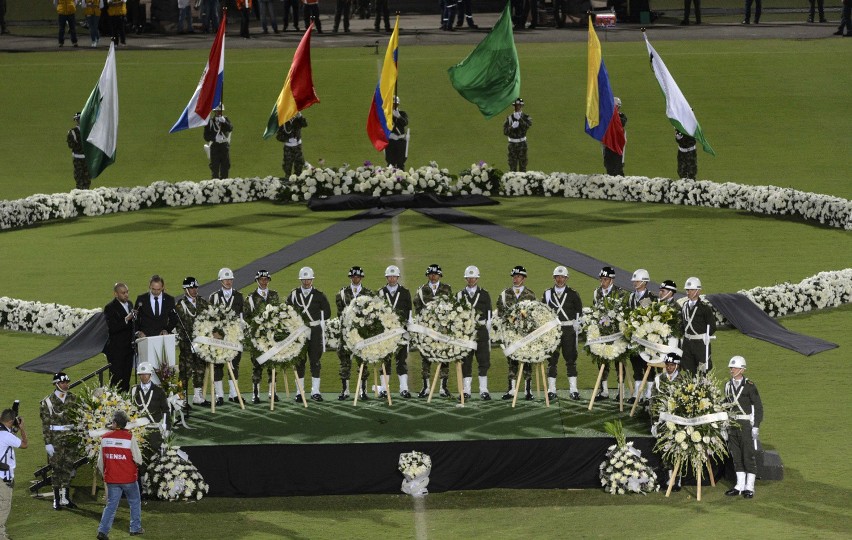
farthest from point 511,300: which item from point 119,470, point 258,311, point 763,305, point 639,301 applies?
point 119,470

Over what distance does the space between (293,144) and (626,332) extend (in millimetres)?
20437

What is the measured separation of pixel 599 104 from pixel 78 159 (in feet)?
47.5

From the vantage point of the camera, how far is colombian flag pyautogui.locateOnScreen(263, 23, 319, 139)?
32.9 m

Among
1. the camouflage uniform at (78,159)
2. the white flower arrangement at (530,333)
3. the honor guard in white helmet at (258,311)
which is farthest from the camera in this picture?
the camouflage uniform at (78,159)

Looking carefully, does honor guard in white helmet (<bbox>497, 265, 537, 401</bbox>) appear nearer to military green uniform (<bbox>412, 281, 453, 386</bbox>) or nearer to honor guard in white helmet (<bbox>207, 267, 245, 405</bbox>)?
military green uniform (<bbox>412, 281, 453, 386</bbox>)

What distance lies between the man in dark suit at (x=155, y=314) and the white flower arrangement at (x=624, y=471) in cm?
671

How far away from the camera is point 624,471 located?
16.6m

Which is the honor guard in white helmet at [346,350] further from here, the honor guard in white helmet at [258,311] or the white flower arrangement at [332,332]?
the honor guard in white helmet at [258,311]

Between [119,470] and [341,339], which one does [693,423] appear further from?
[119,470]

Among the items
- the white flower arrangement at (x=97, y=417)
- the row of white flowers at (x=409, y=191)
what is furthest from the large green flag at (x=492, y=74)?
the white flower arrangement at (x=97, y=417)

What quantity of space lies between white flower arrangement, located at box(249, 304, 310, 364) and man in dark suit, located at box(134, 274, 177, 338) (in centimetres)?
150

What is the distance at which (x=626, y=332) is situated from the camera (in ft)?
60.3

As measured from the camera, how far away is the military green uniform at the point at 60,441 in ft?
54.2

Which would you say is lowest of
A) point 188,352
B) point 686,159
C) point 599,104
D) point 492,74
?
point 188,352
